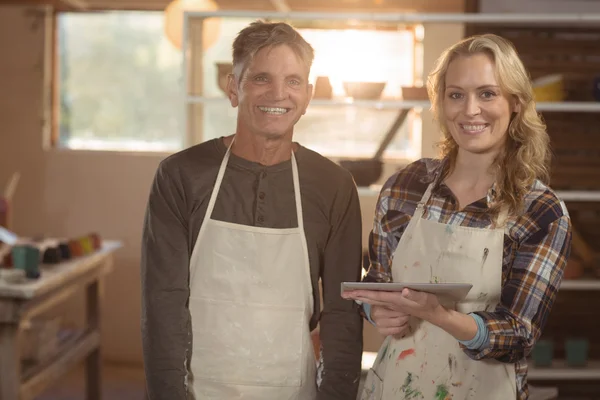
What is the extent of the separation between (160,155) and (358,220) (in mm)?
3934

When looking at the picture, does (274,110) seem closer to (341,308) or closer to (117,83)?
(341,308)

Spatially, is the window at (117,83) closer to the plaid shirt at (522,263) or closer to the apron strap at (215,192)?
the apron strap at (215,192)

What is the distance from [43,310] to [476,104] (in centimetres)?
288

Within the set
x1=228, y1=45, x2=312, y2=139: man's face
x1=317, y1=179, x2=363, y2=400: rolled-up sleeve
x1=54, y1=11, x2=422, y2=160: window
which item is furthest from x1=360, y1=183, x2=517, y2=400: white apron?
x1=54, y1=11, x2=422, y2=160: window

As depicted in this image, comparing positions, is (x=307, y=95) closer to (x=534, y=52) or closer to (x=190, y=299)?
(x=190, y=299)

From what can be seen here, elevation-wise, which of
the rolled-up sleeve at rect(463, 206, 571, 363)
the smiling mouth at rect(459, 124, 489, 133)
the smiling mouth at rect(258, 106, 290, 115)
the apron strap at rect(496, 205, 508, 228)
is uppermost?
the smiling mouth at rect(258, 106, 290, 115)

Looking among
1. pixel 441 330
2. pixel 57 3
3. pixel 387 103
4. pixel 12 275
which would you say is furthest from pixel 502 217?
pixel 57 3

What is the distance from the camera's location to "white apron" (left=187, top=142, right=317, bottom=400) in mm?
1852

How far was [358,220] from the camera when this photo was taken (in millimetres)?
1882

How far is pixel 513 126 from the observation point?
1816 millimetres

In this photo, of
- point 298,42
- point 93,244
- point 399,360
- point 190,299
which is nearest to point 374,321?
point 399,360

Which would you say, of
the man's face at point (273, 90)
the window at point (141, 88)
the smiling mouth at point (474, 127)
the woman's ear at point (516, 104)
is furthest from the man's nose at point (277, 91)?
the window at point (141, 88)

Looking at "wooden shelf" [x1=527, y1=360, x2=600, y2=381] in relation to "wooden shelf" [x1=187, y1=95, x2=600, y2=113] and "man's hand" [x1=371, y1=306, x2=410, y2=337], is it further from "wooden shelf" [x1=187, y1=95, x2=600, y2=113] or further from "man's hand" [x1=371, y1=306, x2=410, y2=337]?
"man's hand" [x1=371, y1=306, x2=410, y2=337]

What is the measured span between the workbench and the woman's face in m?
2.33
